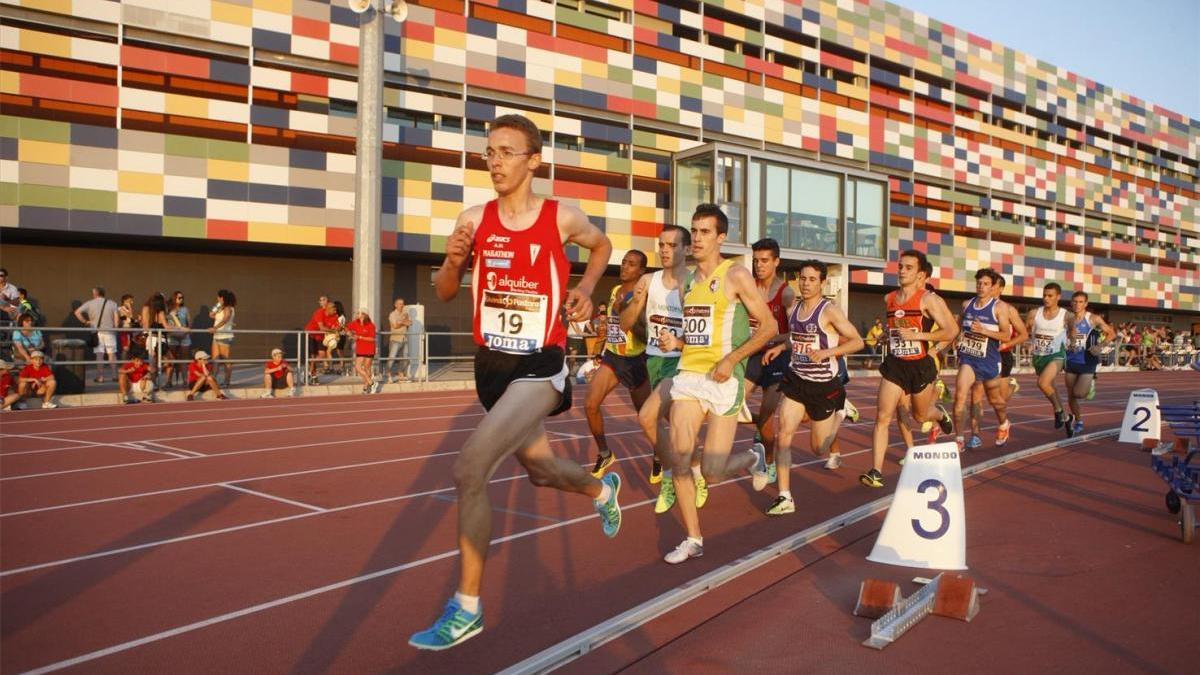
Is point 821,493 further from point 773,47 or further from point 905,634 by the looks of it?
point 773,47

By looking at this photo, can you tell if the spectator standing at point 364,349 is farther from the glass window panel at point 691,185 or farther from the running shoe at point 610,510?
the running shoe at point 610,510

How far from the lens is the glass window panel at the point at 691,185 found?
95.5 ft

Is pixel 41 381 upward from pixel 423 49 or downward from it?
downward

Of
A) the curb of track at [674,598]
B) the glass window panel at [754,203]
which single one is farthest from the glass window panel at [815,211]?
the curb of track at [674,598]

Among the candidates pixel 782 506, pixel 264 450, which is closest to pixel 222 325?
pixel 264 450

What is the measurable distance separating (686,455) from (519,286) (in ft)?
5.74

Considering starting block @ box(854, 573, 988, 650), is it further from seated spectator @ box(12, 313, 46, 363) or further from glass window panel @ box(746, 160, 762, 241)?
glass window panel @ box(746, 160, 762, 241)

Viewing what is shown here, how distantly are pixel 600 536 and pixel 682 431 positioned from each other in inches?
42.2

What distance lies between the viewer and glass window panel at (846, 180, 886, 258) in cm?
3150

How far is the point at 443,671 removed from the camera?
366 centimetres

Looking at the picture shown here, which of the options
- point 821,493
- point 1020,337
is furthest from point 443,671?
point 1020,337

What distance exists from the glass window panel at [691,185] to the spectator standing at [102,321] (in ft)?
57.1

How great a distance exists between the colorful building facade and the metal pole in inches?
149

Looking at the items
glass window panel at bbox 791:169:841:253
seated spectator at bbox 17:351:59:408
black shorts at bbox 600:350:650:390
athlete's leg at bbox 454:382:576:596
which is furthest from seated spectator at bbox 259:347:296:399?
glass window panel at bbox 791:169:841:253
